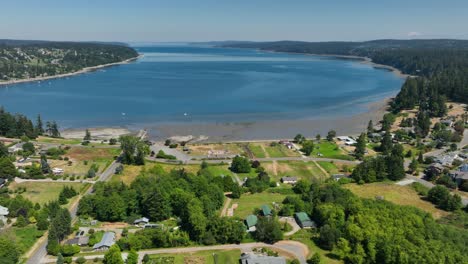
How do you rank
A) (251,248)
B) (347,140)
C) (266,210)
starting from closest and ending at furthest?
1. (251,248)
2. (266,210)
3. (347,140)

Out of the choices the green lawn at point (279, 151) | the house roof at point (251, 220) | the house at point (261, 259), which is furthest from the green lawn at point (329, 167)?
the house at point (261, 259)

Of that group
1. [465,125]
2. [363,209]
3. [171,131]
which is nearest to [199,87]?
[171,131]

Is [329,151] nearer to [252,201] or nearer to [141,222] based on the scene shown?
[252,201]

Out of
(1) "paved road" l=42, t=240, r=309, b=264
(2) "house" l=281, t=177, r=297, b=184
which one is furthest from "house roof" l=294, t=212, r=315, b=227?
(2) "house" l=281, t=177, r=297, b=184

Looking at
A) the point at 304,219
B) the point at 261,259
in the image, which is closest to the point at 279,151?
the point at 304,219

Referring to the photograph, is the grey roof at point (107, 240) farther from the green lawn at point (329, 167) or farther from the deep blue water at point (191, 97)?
the deep blue water at point (191, 97)

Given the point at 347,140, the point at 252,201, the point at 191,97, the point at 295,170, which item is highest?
the point at 191,97

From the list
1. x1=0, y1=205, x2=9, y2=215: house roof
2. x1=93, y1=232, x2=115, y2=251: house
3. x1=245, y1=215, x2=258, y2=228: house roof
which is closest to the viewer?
x1=93, y1=232, x2=115, y2=251: house

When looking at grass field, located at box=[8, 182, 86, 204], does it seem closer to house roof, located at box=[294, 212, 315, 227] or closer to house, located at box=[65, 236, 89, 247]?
house, located at box=[65, 236, 89, 247]
